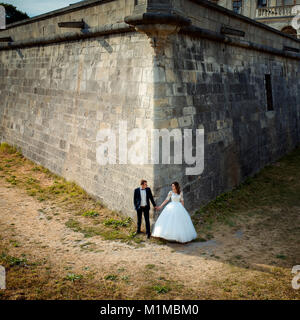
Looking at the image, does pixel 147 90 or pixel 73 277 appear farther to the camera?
pixel 147 90

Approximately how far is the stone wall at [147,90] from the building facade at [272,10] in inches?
507

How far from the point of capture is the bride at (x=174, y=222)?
6.97 meters

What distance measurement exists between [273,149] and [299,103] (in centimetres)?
487

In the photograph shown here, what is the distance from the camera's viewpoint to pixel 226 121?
10016 millimetres

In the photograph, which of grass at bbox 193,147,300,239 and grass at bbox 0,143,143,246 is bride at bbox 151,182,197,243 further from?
grass at bbox 193,147,300,239

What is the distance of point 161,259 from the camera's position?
638 centimetres

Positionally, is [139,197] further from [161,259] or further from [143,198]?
[161,259]

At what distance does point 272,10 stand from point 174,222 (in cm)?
2461

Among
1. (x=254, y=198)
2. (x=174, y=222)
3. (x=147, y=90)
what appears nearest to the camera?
(x=174, y=222)

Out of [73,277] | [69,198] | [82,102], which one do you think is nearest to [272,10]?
[82,102]

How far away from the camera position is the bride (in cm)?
697

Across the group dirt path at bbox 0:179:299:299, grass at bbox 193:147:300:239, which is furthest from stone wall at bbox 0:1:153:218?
grass at bbox 193:147:300:239

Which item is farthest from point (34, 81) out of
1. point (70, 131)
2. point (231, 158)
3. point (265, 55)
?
point (265, 55)

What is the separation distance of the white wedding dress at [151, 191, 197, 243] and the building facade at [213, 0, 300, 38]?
2260 centimetres
